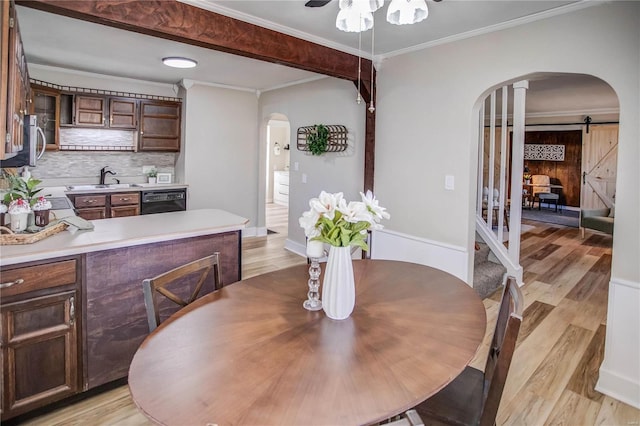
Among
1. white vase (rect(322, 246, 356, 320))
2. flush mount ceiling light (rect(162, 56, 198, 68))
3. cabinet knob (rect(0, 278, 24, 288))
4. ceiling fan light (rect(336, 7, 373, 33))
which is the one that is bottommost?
cabinet knob (rect(0, 278, 24, 288))

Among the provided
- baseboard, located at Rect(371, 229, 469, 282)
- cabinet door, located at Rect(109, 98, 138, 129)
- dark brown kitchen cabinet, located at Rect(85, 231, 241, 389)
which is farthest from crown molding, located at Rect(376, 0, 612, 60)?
cabinet door, located at Rect(109, 98, 138, 129)

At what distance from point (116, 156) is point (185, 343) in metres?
4.95

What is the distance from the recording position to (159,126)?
5441 mm

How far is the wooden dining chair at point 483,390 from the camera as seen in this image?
126 cm

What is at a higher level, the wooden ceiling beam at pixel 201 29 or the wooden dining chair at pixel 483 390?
the wooden ceiling beam at pixel 201 29

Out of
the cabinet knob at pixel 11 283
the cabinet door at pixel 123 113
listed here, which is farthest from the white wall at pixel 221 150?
the cabinet knob at pixel 11 283

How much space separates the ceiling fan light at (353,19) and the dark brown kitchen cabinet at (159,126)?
166 inches

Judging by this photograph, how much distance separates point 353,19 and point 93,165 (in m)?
4.70

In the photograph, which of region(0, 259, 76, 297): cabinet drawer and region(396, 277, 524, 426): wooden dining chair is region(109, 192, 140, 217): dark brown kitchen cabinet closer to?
region(0, 259, 76, 297): cabinet drawer

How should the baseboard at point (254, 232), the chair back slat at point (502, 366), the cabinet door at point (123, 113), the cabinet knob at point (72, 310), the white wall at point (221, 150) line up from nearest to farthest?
the chair back slat at point (502, 366) < the cabinet knob at point (72, 310) < the cabinet door at point (123, 113) < the white wall at point (221, 150) < the baseboard at point (254, 232)

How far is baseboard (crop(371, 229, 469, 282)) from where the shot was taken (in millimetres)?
3209

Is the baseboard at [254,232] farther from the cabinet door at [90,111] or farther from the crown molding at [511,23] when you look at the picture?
the crown molding at [511,23]

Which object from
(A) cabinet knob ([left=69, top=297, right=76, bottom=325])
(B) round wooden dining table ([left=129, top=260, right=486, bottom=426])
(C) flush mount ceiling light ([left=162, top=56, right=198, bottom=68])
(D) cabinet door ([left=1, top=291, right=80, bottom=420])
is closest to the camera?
(B) round wooden dining table ([left=129, top=260, right=486, bottom=426])

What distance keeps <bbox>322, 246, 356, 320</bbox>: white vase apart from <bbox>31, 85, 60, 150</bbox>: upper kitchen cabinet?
4.61 metres
